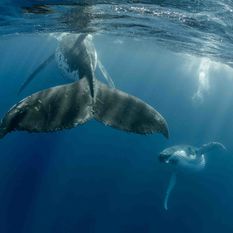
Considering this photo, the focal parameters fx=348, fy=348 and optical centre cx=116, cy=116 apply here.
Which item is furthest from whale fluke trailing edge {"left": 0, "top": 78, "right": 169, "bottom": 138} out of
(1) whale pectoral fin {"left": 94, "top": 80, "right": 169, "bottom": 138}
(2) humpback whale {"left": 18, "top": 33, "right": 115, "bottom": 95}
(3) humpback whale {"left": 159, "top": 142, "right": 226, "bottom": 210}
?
(3) humpback whale {"left": 159, "top": 142, "right": 226, "bottom": 210}

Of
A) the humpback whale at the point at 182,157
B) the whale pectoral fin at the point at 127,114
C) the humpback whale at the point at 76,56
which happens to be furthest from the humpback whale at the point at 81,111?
the humpback whale at the point at 182,157

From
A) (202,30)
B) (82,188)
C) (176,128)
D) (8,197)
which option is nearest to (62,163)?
(82,188)

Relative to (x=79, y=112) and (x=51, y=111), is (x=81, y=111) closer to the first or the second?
(x=79, y=112)

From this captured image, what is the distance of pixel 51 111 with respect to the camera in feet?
28.2

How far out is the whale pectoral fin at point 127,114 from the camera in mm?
8781

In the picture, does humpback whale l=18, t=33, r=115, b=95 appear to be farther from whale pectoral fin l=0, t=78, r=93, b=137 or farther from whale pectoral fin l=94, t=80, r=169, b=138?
whale pectoral fin l=0, t=78, r=93, b=137

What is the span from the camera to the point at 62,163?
2553 cm

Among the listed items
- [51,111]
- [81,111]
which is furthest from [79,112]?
[51,111]

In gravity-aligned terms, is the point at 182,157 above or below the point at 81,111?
below

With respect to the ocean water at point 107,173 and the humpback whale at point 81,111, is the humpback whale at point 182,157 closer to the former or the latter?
the ocean water at point 107,173

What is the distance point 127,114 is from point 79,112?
1.26 meters

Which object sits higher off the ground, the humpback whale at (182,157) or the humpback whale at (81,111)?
the humpback whale at (81,111)

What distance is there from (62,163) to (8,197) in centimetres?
575

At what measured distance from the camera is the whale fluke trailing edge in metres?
8.12
